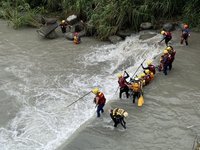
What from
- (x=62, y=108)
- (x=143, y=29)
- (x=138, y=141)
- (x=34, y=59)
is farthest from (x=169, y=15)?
(x=138, y=141)

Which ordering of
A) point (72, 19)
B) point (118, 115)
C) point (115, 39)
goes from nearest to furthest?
1. point (118, 115)
2. point (115, 39)
3. point (72, 19)

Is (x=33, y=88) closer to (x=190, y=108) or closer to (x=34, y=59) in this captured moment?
(x=34, y=59)

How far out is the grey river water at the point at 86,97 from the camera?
10.8m

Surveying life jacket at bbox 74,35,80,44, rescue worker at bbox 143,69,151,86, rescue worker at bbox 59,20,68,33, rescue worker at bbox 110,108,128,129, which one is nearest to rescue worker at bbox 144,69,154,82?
rescue worker at bbox 143,69,151,86

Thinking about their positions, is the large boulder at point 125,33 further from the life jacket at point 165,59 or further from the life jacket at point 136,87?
the life jacket at point 136,87

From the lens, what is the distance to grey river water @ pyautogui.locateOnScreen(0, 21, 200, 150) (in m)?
10.8

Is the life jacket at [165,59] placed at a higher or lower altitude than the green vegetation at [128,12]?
lower

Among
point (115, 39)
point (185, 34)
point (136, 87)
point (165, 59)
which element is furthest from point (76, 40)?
point (136, 87)

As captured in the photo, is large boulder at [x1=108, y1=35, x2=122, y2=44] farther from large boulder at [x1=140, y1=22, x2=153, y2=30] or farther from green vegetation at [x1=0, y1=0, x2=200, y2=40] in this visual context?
large boulder at [x1=140, y1=22, x2=153, y2=30]

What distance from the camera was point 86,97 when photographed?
13859 mm

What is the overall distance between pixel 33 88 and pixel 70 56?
11.2 feet

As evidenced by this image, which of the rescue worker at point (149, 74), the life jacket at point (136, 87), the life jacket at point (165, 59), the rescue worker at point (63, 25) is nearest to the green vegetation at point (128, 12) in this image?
the rescue worker at point (63, 25)

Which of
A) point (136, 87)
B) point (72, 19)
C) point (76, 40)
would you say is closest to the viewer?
point (136, 87)

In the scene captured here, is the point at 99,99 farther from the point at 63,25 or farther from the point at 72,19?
the point at 72,19
